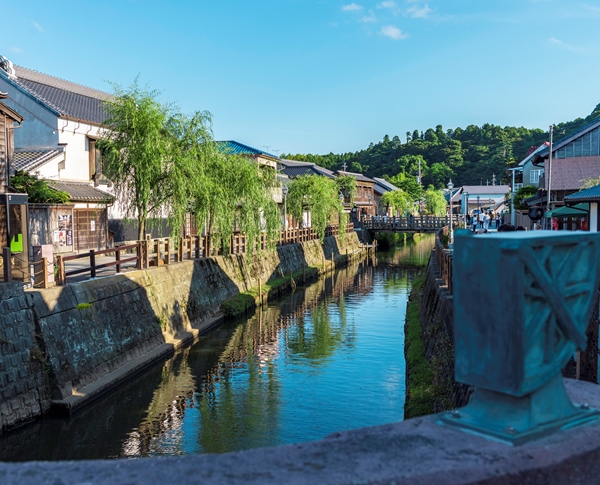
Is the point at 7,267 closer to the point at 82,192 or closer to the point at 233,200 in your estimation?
the point at 82,192

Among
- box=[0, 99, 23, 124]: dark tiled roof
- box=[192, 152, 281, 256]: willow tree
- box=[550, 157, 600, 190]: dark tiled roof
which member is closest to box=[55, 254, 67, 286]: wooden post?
box=[0, 99, 23, 124]: dark tiled roof

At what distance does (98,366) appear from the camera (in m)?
14.0

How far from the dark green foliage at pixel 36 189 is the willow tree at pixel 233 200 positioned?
17.7 ft

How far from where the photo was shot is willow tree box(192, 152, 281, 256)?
2280 cm

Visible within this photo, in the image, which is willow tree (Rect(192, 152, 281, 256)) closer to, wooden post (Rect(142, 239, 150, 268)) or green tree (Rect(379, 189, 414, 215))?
wooden post (Rect(142, 239, 150, 268))

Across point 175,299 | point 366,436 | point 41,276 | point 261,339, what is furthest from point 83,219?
point 366,436

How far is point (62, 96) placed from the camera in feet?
94.4

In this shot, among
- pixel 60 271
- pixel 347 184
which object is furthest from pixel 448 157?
pixel 60 271

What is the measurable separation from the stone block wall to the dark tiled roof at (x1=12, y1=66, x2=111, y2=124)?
49.8 feet

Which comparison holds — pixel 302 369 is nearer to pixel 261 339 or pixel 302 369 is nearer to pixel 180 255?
pixel 261 339

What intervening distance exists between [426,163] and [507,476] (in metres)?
126

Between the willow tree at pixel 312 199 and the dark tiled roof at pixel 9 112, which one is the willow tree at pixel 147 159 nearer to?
the dark tiled roof at pixel 9 112

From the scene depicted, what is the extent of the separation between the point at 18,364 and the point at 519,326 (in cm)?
1125

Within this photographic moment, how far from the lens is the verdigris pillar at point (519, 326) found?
109 inches
